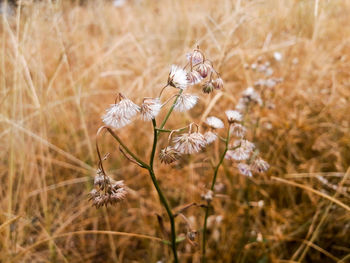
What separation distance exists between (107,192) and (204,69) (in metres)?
0.33

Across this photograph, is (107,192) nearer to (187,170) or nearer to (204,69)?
(204,69)

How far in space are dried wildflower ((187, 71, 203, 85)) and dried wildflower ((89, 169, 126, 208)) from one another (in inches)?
10.4

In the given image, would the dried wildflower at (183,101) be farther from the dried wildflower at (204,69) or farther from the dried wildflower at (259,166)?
the dried wildflower at (259,166)

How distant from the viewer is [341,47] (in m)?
2.22

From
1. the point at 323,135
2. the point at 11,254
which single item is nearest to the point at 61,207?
the point at 11,254

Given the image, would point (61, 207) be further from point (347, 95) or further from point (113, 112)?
point (347, 95)

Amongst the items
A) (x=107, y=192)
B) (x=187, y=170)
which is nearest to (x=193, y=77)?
(x=107, y=192)

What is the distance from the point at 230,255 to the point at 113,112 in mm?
1005

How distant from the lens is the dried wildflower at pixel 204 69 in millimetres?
641

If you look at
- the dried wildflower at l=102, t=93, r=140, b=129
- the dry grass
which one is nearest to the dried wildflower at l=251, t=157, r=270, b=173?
the dry grass

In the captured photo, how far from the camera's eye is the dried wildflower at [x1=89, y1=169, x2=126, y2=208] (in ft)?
2.00

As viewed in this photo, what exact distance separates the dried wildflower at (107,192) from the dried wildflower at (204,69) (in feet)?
0.97

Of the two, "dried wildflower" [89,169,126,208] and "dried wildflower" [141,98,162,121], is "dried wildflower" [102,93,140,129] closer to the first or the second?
"dried wildflower" [141,98,162,121]

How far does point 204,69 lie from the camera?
0.64 meters
